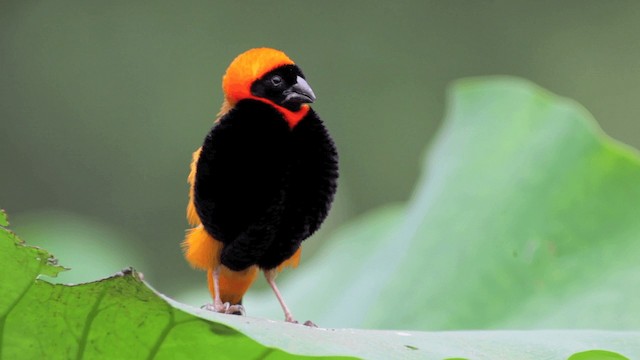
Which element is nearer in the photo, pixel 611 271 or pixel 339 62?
pixel 611 271

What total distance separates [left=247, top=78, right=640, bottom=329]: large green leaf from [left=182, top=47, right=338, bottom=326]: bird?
0.66 metres

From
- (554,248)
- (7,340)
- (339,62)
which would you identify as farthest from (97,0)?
(7,340)

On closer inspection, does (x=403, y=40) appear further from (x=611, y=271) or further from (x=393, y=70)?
(x=611, y=271)

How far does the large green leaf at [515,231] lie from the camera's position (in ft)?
8.29

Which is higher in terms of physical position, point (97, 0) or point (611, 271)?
point (611, 271)

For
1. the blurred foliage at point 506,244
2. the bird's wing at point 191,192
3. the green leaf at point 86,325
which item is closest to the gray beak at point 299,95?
the bird's wing at point 191,192

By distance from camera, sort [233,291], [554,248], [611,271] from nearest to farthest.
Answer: [233,291]
[611,271]
[554,248]

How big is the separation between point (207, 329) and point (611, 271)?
1.35 metres

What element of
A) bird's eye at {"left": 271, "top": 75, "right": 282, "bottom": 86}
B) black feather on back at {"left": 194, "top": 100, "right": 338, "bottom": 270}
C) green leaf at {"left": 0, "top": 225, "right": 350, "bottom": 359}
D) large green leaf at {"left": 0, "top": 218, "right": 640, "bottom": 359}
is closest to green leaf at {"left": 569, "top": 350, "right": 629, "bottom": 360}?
large green leaf at {"left": 0, "top": 218, "right": 640, "bottom": 359}

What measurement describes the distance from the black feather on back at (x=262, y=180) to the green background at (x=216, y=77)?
8.68 m

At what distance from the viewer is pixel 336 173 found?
6.83ft

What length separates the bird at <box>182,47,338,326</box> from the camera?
1.97 metres

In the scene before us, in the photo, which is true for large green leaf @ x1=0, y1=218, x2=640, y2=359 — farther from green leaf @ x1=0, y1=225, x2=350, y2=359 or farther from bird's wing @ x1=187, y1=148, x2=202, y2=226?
bird's wing @ x1=187, y1=148, x2=202, y2=226

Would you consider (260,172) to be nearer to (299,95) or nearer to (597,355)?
(299,95)
